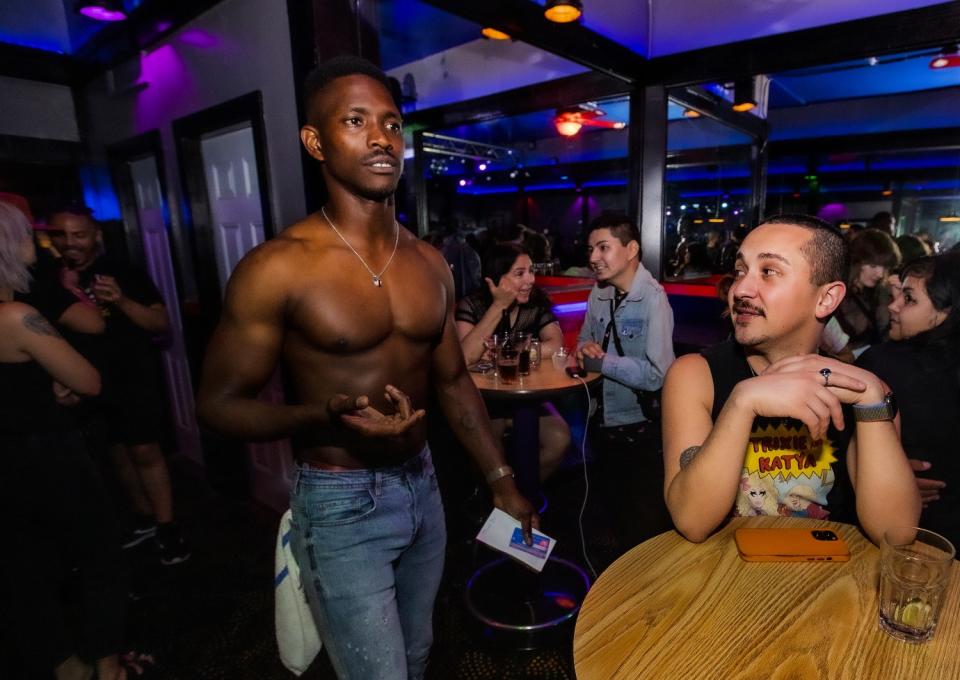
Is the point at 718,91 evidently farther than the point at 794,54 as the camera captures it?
Yes

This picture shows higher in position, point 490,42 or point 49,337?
point 490,42

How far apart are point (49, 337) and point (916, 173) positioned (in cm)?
1630

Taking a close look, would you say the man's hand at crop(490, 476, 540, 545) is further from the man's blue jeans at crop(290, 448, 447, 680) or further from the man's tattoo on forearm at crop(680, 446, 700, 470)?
the man's tattoo on forearm at crop(680, 446, 700, 470)

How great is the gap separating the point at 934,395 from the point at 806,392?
A: 1175mm

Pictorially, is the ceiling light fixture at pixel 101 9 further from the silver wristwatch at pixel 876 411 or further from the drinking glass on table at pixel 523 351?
the silver wristwatch at pixel 876 411

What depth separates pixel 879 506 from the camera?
137 centimetres

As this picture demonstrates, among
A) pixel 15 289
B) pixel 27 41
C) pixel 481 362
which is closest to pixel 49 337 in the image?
pixel 15 289

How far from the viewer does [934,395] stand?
1995mm

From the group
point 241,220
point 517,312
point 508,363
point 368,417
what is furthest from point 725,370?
point 241,220

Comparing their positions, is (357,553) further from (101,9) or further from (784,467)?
(101,9)

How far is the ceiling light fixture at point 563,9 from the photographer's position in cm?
359

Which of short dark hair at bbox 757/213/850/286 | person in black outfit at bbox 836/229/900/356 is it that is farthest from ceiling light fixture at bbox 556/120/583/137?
short dark hair at bbox 757/213/850/286

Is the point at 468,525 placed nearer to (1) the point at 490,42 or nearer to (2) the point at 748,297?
(2) the point at 748,297

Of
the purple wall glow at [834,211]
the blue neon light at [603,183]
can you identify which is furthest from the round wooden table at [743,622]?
the purple wall glow at [834,211]
